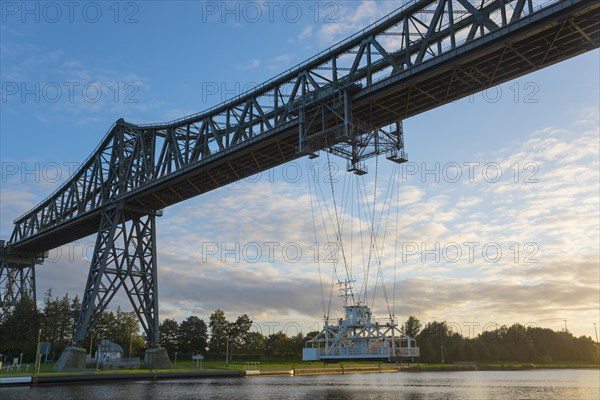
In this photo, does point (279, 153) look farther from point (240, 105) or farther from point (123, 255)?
point (123, 255)

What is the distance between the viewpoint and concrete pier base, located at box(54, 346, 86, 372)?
→ 191 feet

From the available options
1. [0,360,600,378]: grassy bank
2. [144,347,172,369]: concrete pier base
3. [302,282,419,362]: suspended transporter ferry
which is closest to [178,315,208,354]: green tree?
[0,360,600,378]: grassy bank

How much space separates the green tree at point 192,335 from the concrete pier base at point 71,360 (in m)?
76.4

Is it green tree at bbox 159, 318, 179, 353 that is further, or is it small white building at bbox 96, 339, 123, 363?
green tree at bbox 159, 318, 179, 353

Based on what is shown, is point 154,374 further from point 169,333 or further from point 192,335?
point 169,333

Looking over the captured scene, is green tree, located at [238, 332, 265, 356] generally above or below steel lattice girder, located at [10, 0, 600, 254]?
below

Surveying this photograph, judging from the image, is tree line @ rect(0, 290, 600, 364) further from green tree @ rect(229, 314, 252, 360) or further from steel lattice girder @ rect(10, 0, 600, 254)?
steel lattice girder @ rect(10, 0, 600, 254)

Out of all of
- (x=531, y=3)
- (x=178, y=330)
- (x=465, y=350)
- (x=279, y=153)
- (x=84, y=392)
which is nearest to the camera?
(x=531, y=3)

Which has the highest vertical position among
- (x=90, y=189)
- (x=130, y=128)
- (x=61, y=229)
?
(x=130, y=128)

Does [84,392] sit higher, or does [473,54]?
[473,54]

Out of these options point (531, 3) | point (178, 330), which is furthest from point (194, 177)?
point (178, 330)

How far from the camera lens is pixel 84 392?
42.5 m

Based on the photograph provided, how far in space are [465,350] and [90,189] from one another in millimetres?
132000

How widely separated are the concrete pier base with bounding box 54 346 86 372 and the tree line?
1146 inches
